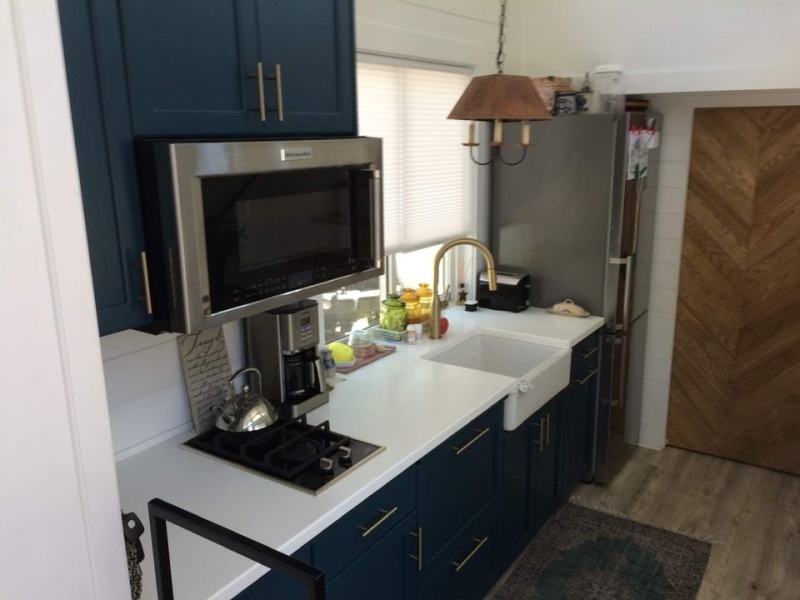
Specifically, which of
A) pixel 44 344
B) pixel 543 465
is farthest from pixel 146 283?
pixel 543 465

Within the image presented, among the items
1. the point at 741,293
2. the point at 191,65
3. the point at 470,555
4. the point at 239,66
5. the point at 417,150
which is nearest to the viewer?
the point at 191,65

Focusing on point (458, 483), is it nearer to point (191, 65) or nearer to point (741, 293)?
point (191, 65)

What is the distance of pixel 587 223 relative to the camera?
313 centimetres

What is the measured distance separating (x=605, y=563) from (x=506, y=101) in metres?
1.86

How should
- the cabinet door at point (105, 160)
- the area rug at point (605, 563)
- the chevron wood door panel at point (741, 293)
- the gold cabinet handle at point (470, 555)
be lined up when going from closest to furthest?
the cabinet door at point (105, 160), the gold cabinet handle at point (470, 555), the area rug at point (605, 563), the chevron wood door panel at point (741, 293)

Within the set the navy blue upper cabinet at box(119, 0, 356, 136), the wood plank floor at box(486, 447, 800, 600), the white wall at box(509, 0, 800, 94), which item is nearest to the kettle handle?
the navy blue upper cabinet at box(119, 0, 356, 136)

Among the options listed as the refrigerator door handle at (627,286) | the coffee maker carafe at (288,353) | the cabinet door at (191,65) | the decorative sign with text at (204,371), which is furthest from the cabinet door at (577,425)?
the cabinet door at (191,65)

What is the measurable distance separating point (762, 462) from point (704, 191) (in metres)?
1.44

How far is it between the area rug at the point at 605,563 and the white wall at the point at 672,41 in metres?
1.96

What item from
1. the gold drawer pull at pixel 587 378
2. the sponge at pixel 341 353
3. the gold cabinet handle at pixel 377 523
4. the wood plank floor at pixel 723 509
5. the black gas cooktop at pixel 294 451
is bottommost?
the wood plank floor at pixel 723 509

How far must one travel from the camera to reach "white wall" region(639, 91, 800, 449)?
3.31m

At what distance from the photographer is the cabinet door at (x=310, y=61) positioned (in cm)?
166

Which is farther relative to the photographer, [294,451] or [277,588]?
[294,451]

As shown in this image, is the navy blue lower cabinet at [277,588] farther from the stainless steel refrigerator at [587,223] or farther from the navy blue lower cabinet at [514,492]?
the stainless steel refrigerator at [587,223]
